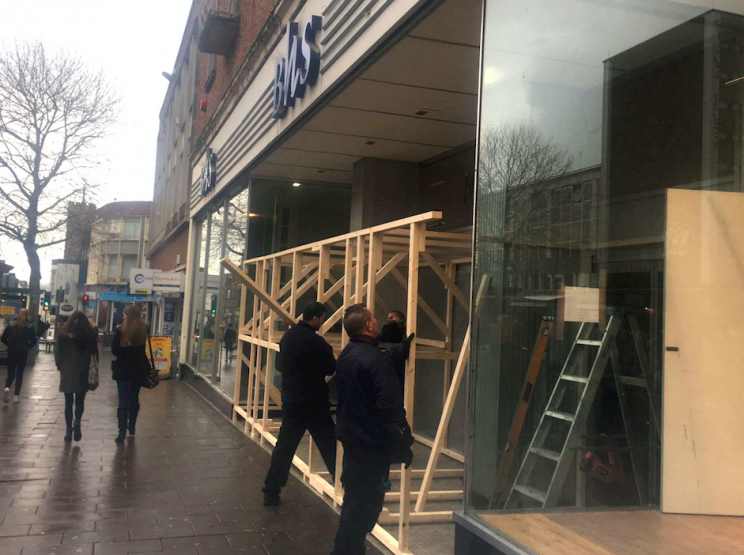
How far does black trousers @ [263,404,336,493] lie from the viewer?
6.52m

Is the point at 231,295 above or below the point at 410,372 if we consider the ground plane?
above

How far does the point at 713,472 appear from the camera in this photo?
15.2 feet

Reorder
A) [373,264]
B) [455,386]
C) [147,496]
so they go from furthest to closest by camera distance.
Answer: [147,496] < [373,264] < [455,386]

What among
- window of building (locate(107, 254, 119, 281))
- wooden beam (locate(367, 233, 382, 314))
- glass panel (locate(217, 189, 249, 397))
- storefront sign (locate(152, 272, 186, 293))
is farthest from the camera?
window of building (locate(107, 254, 119, 281))

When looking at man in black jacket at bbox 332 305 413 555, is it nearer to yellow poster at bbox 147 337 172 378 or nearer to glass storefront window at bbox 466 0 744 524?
glass storefront window at bbox 466 0 744 524

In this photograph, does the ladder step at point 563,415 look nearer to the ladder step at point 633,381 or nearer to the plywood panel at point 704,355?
the ladder step at point 633,381

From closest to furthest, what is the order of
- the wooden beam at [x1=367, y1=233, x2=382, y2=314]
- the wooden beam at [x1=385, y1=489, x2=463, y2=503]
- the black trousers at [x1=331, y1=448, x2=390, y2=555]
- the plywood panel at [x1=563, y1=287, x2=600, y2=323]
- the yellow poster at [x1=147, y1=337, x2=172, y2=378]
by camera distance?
the black trousers at [x1=331, y1=448, x2=390, y2=555] → the plywood panel at [x1=563, y1=287, x2=600, y2=323] → the wooden beam at [x1=367, y1=233, x2=382, y2=314] → the wooden beam at [x1=385, y1=489, x2=463, y2=503] → the yellow poster at [x1=147, y1=337, x2=172, y2=378]

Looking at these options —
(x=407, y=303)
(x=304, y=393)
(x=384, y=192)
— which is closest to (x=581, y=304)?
(x=304, y=393)

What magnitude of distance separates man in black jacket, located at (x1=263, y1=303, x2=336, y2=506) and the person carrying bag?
138 inches

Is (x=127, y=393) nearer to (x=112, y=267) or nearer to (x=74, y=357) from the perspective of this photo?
(x=74, y=357)

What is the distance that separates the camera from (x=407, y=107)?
8.29 metres

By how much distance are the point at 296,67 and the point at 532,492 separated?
5970 millimetres

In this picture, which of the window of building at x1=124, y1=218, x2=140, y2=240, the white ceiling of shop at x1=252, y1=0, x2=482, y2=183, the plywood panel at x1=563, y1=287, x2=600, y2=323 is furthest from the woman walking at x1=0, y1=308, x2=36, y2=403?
the window of building at x1=124, y1=218, x2=140, y2=240

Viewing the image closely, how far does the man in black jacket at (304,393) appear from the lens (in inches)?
251
